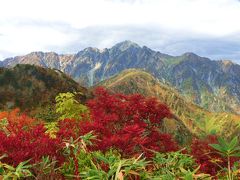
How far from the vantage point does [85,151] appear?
30.1 ft

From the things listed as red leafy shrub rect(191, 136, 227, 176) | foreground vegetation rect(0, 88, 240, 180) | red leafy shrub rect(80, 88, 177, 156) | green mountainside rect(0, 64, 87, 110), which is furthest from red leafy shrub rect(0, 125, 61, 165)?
green mountainside rect(0, 64, 87, 110)

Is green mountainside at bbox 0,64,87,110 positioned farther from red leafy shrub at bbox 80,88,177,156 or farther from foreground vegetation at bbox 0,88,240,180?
foreground vegetation at bbox 0,88,240,180

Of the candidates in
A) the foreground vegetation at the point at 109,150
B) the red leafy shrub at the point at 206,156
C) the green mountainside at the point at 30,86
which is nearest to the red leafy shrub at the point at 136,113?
the foreground vegetation at the point at 109,150

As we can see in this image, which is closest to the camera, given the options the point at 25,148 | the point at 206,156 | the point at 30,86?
the point at 25,148

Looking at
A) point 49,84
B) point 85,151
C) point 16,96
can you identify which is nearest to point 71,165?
point 85,151

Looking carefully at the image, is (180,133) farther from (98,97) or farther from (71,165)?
(71,165)

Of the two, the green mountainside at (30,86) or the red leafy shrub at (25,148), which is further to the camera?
the green mountainside at (30,86)

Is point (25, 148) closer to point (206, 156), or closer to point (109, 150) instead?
point (109, 150)

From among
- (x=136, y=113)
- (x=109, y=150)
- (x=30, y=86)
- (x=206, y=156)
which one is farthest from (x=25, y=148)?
(x=30, y=86)

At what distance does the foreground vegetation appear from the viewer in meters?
7.62

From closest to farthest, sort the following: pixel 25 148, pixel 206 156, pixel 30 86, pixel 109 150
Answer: pixel 25 148
pixel 109 150
pixel 206 156
pixel 30 86

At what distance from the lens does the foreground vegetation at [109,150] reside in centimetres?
762

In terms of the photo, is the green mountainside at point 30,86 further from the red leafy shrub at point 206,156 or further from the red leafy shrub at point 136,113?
the red leafy shrub at point 206,156

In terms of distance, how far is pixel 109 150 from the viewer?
10562mm
